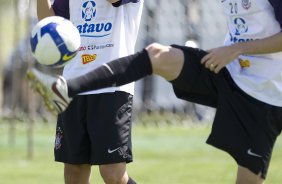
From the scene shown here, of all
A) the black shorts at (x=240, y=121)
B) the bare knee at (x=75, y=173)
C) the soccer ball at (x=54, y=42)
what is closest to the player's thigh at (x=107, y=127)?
the bare knee at (x=75, y=173)

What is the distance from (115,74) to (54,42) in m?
0.56

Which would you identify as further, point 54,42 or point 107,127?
point 107,127

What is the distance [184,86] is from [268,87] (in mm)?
656

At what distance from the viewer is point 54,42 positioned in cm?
623

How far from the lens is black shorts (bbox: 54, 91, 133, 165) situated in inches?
279

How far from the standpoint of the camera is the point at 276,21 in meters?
6.46

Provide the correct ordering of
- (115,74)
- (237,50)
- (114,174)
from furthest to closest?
(114,174) < (237,50) < (115,74)

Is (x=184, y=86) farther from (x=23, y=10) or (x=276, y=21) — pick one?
(x=23, y=10)

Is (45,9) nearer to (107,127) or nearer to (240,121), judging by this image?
(107,127)

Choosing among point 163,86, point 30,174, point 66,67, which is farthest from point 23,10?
point 66,67

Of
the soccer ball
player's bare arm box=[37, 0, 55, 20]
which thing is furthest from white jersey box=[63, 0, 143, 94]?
the soccer ball

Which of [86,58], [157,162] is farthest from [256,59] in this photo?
[157,162]

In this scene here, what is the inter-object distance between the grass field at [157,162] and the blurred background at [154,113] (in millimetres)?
14

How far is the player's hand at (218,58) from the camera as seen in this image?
6184 millimetres
